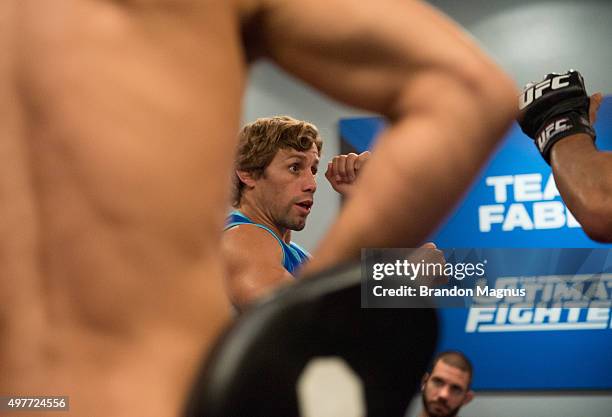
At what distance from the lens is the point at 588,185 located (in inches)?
51.4

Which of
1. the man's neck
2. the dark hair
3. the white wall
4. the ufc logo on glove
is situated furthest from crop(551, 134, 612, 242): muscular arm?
the white wall

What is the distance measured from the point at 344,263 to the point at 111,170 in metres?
0.16

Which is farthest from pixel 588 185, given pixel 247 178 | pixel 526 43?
pixel 526 43

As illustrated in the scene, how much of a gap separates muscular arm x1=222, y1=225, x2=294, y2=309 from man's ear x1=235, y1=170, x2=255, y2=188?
217mm

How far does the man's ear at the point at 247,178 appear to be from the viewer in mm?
2145

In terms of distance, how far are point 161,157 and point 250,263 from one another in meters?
1.38

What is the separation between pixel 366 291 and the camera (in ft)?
1.36

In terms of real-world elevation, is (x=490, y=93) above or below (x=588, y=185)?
below

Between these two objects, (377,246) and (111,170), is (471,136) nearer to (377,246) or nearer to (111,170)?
(377,246)

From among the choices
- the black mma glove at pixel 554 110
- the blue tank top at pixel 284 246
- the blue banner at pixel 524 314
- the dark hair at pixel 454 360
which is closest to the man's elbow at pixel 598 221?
the black mma glove at pixel 554 110

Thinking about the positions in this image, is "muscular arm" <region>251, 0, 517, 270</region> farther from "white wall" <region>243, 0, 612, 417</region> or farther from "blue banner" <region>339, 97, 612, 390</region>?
"white wall" <region>243, 0, 612, 417</region>

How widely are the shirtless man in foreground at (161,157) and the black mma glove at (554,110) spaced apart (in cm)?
100

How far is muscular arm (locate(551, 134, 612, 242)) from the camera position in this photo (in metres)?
1.29

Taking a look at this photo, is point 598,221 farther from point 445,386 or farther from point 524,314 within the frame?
point 524,314
